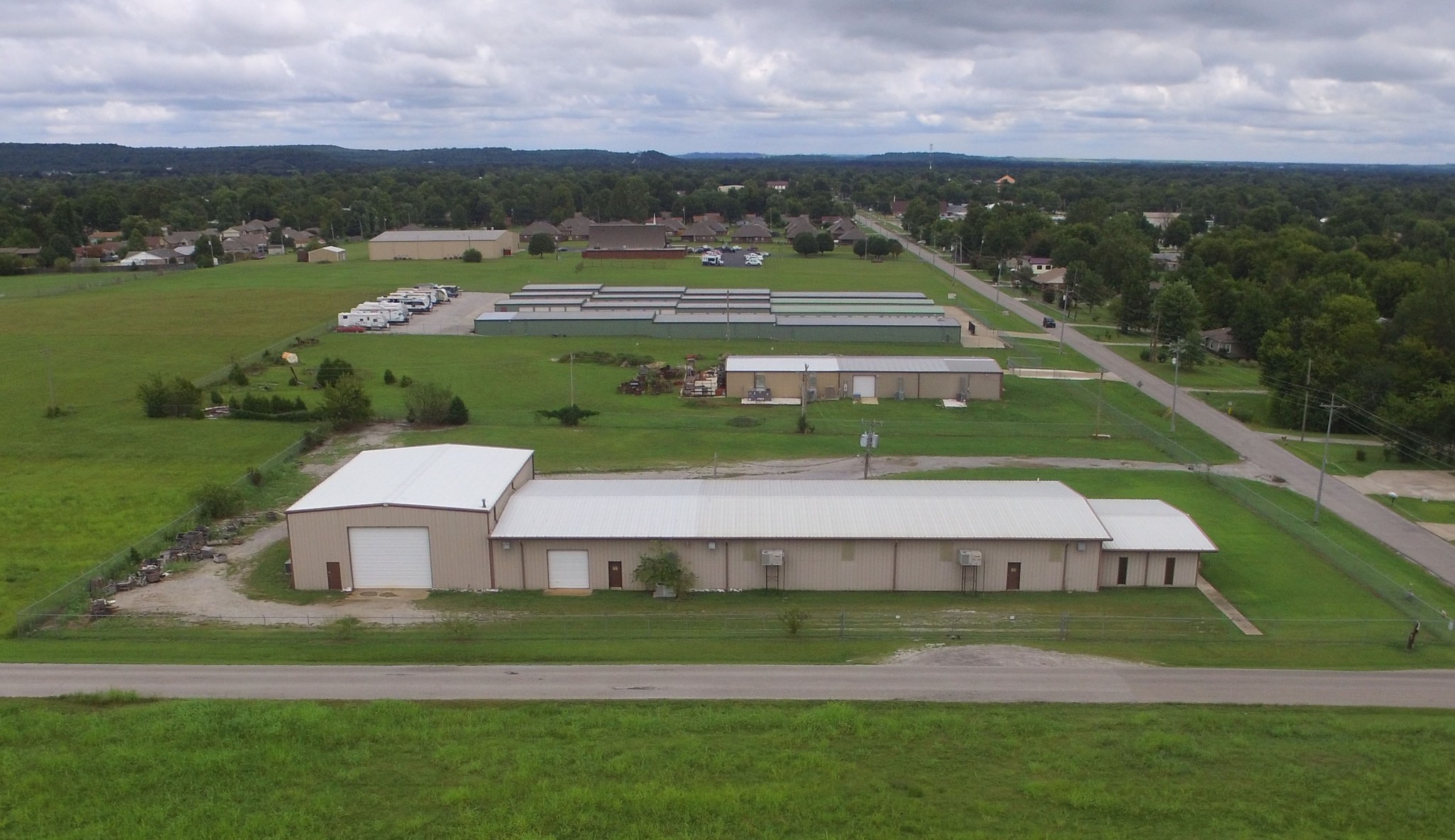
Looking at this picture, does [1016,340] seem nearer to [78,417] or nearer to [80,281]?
[78,417]

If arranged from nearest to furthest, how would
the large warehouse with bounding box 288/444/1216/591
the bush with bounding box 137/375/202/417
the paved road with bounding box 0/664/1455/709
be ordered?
the paved road with bounding box 0/664/1455/709, the large warehouse with bounding box 288/444/1216/591, the bush with bounding box 137/375/202/417

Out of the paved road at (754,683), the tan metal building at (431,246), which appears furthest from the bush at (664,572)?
the tan metal building at (431,246)

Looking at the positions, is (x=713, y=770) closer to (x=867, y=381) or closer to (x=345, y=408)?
(x=345, y=408)

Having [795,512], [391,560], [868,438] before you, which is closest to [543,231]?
[868,438]

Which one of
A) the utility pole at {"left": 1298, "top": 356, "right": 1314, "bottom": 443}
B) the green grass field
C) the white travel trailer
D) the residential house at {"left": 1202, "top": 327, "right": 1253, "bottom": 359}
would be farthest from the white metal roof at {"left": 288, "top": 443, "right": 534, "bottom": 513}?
the residential house at {"left": 1202, "top": 327, "right": 1253, "bottom": 359}

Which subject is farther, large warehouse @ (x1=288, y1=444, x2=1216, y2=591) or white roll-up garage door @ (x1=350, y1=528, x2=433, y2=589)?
white roll-up garage door @ (x1=350, y1=528, x2=433, y2=589)

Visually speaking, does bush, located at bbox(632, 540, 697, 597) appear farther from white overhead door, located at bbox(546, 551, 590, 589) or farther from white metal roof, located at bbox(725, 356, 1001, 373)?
white metal roof, located at bbox(725, 356, 1001, 373)
